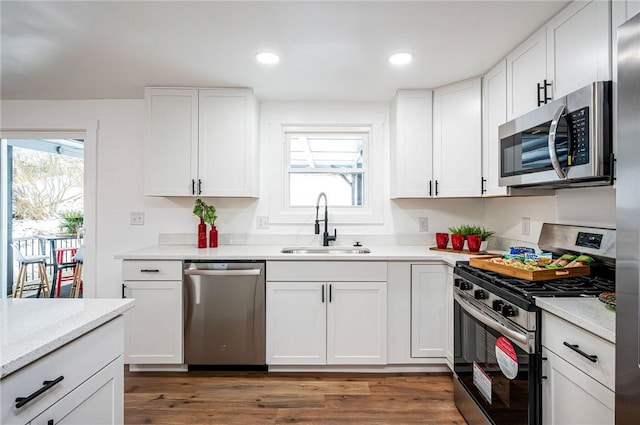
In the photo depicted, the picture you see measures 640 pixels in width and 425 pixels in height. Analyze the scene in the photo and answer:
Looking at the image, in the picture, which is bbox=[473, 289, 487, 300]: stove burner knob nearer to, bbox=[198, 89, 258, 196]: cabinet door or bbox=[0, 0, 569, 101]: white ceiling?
bbox=[0, 0, 569, 101]: white ceiling

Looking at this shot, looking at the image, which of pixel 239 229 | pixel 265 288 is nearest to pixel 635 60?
pixel 265 288

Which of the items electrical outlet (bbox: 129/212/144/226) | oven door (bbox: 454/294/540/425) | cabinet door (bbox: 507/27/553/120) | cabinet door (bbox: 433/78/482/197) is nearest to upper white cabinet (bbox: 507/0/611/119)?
cabinet door (bbox: 507/27/553/120)

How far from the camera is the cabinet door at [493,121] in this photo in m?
2.18

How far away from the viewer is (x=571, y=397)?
114 cm

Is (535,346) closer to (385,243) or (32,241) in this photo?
(385,243)

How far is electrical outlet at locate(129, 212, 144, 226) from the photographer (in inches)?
119

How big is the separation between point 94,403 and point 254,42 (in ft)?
6.30

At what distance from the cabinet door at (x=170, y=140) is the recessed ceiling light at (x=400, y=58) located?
160 cm

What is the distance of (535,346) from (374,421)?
110 centimetres

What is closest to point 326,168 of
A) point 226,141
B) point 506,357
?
point 226,141

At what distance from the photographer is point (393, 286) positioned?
2.45 metres

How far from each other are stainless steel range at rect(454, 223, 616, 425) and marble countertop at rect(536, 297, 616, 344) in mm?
56

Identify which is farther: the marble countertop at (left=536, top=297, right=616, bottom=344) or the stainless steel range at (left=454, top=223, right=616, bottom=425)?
the stainless steel range at (left=454, top=223, right=616, bottom=425)

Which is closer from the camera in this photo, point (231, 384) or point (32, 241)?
point (231, 384)
